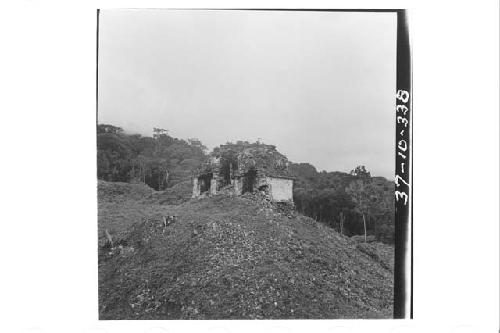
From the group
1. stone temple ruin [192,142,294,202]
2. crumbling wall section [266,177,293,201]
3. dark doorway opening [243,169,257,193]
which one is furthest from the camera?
dark doorway opening [243,169,257,193]

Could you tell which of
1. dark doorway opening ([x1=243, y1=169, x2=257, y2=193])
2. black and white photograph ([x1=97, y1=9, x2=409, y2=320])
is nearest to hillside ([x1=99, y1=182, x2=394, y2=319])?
black and white photograph ([x1=97, y1=9, x2=409, y2=320])

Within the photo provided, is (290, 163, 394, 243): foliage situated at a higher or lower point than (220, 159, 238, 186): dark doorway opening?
lower

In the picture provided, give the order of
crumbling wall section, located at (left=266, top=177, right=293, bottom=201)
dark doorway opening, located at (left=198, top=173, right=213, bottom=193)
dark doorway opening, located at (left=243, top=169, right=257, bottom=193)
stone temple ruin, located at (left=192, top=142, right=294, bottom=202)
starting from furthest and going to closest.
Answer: dark doorway opening, located at (left=243, top=169, right=257, bottom=193) → crumbling wall section, located at (left=266, top=177, right=293, bottom=201) → dark doorway opening, located at (left=198, top=173, right=213, bottom=193) → stone temple ruin, located at (left=192, top=142, right=294, bottom=202)

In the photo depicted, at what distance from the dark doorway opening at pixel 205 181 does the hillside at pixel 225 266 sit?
195 millimetres

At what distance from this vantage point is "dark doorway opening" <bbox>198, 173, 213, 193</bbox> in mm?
6094

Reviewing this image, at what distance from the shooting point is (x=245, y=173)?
6.38m

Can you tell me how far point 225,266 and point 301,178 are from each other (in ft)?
5.46

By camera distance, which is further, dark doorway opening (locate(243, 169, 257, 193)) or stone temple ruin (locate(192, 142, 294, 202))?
dark doorway opening (locate(243, 169, 257, 193))

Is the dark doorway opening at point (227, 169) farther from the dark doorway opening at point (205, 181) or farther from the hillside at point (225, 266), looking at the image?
the hillside at point (225, 266)

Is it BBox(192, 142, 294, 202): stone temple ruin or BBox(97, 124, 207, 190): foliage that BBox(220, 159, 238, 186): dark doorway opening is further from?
BBox(97, 124, 207, 190): foliage

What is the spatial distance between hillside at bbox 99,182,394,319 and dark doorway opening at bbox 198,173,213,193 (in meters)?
0.19

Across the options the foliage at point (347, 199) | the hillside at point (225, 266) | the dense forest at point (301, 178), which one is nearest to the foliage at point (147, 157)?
the dense forest at point (301, 178)

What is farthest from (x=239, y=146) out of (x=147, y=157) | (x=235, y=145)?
(x=147, y=157)
